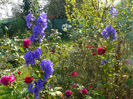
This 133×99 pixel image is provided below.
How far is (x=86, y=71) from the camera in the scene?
3.11 metres

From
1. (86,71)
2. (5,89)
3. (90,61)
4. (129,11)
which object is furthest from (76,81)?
(129,11)

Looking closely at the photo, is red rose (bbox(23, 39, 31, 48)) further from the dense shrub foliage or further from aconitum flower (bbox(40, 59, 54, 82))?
aconitum flower (bbox(40, 59, 54, 82))

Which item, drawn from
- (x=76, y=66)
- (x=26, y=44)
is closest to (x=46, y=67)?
(x=26, y=44)

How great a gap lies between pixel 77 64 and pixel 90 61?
1.02ft

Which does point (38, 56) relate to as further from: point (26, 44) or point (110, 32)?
point (110, 32)

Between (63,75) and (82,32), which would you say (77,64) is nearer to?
(63,75)

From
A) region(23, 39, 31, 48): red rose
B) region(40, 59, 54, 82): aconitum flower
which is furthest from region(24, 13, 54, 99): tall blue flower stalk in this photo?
region(23, 39, 31, 48): red rose

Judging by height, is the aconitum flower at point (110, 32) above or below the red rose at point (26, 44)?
above

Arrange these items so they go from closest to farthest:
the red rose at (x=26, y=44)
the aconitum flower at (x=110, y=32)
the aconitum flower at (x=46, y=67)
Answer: the aconitum flower at (x=46, y=67) → the aconitum flower at (x=110, y=32) → the red rose at (x=26, y=44)

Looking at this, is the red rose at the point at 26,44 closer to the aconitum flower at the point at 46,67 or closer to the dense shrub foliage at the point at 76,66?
the dense shrub foliage at the point at 76,66

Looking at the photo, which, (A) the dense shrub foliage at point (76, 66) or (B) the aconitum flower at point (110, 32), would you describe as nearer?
(A) the dense shrub foliage at point (76, 66)

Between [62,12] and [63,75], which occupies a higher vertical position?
[62,12]

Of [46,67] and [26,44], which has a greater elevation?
[26,44]

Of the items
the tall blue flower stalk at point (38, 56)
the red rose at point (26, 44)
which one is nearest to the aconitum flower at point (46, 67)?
the tall blue flower stalk at point (38, 56)
